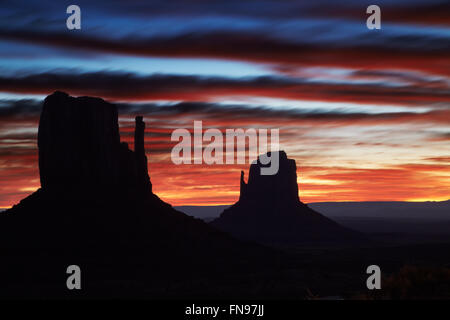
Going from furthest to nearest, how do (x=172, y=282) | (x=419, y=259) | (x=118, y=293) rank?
(x=419, y=259), (x=172, y=282), (x=118, y=293)

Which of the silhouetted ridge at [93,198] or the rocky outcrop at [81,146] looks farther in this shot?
the rocky outcrop at [81,146]

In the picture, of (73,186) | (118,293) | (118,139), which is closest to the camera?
(118,293)

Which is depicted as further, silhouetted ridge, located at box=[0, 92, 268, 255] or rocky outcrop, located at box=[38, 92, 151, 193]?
rocky outcrop, located at box=[38, 92, 151, 193]

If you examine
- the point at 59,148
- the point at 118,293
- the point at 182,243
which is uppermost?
the point at 59,148

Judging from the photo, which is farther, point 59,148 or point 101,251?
point 59,148

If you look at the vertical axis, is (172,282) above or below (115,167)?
below

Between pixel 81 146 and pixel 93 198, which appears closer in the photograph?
pixel 93 198

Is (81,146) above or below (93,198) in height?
above
